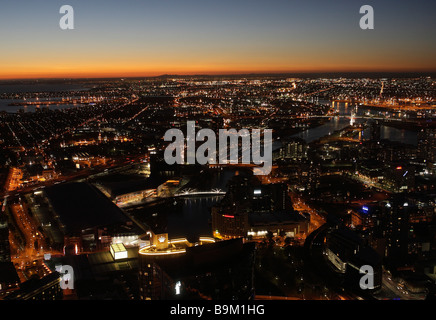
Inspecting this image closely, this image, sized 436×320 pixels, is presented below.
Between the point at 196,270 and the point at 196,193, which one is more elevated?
the point at 196,270

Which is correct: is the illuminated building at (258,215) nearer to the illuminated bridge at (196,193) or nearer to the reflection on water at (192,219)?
the reflection on water at (192,219)

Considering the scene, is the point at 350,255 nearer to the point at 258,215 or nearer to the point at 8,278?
the point at 258,215

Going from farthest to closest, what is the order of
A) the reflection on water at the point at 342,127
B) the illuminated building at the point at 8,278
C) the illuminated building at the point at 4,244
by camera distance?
the reflection on water at the point at 342,127 → the illuminated building at the point at 4,244 → the illuminated building at the point at 8,278

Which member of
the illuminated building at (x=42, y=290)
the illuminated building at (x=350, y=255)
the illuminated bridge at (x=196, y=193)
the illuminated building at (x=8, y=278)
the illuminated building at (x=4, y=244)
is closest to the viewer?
the illuminated building at (x=42, y=290)

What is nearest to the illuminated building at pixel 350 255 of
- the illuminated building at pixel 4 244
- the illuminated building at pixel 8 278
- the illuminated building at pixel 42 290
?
the illuminated building at pixel 42 290

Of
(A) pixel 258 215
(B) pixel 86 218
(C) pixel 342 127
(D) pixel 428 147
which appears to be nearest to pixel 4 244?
(B) pixel 86 218

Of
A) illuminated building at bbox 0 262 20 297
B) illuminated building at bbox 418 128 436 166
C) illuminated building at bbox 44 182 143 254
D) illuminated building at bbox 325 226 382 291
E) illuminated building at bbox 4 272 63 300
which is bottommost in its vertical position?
illuminated building at bbox 325 226 382 291

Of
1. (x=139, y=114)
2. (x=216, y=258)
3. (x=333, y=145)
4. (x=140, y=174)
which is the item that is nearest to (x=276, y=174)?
(x=140, y=174)

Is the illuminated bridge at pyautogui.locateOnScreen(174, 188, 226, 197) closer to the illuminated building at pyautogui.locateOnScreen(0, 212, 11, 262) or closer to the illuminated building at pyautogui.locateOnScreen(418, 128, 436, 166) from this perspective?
the illuminated building at pyautogui.locateOnScreen(0, 212, 11, 262)

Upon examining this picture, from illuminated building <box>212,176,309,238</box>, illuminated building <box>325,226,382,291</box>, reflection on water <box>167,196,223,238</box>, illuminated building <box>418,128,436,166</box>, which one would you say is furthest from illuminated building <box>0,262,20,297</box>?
illuminated building <box>418,128,436,166</box>
